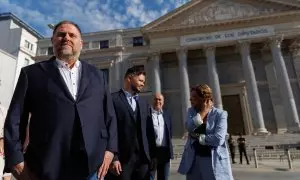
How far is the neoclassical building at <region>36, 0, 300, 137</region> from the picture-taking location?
86.3 feet

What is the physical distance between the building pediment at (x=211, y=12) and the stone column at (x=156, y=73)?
3.23m

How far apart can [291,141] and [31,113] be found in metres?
22.5

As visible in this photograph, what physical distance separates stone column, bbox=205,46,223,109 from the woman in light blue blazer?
865 inches

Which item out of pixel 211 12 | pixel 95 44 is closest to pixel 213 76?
pixel 211 12

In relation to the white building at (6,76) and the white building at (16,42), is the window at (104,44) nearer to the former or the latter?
the white building at (16,42)

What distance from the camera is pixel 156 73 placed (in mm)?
28156

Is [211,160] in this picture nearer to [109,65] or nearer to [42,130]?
[42,130]

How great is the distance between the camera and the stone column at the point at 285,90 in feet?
77.5

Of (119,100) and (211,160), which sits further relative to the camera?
(119,100)

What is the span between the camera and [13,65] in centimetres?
2828

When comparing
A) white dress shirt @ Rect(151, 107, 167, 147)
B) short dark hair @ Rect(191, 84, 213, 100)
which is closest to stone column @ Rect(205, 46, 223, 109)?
white dress shirt @ Rect(151, 107, 167, 147)

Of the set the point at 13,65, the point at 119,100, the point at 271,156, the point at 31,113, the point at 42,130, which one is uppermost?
the point at 13,65

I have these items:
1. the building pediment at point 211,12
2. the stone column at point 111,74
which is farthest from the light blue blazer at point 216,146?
the stone column at point 111,74

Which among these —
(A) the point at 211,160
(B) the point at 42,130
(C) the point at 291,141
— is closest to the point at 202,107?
(A) the point at 211,160
